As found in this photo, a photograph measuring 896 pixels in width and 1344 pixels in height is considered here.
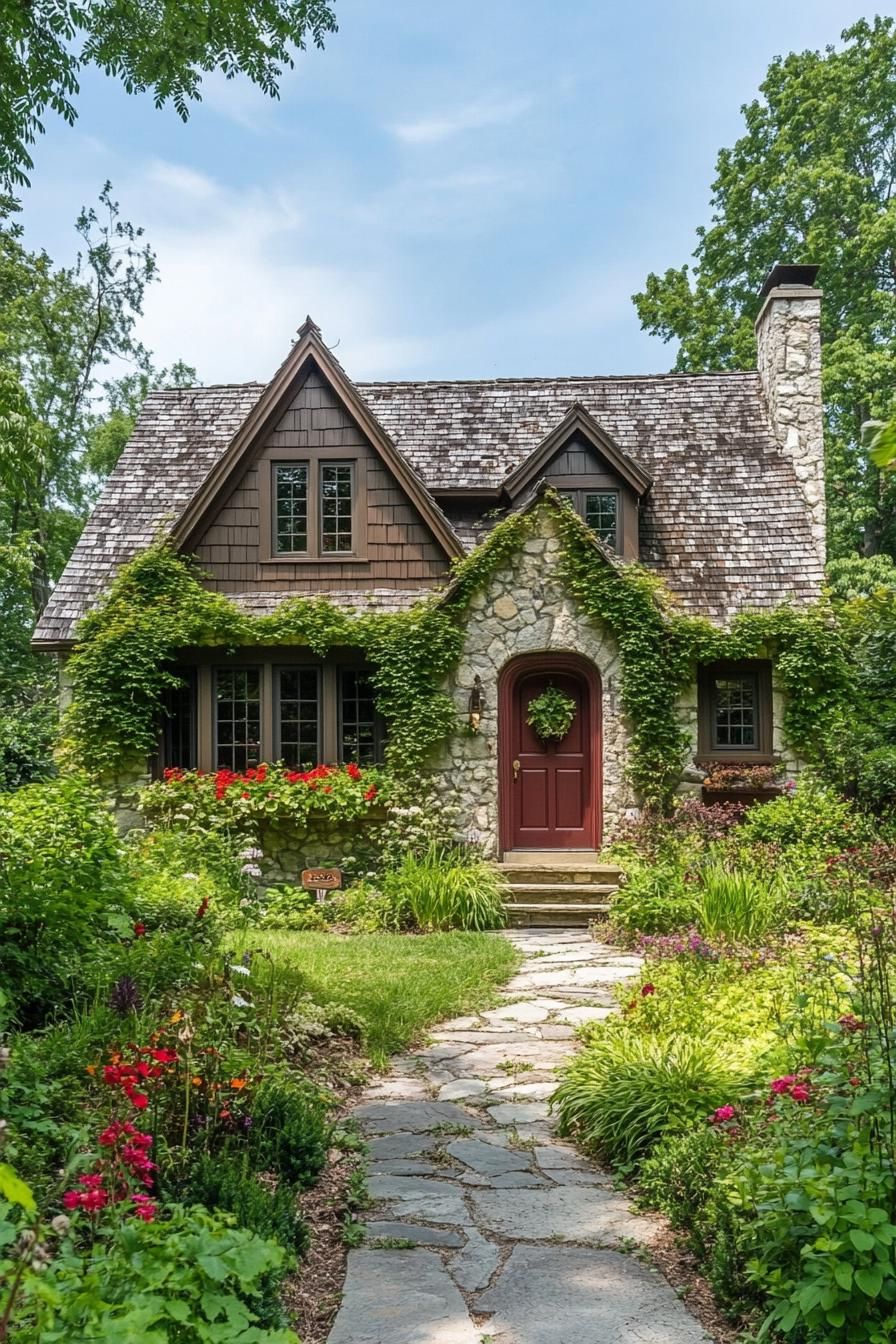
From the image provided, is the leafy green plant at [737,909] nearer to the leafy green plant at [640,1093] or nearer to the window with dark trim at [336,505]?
the leafy green plant at [640,1093]

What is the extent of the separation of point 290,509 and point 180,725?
10.1 ft

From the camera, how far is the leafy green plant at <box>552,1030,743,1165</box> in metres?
4.32

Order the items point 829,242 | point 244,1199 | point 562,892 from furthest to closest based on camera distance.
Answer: point 829,242, point 562,892, point 244,1199

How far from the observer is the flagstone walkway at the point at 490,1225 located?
308 cm

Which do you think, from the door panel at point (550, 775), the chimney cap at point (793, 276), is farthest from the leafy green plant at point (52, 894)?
the chimney cap at point (793, 276)

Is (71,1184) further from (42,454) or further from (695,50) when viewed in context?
(695,50)

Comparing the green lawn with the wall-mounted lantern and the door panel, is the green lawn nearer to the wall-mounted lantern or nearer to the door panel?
the door panel

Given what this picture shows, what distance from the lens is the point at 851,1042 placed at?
3443mm

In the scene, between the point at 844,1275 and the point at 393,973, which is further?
the point at 393,973

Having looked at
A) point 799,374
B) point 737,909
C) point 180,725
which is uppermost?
point 799,374

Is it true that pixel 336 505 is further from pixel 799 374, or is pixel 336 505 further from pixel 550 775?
pixel 799 374

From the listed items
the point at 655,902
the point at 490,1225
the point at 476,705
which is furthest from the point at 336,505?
the point at 490,1225

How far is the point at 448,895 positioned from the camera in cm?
1034

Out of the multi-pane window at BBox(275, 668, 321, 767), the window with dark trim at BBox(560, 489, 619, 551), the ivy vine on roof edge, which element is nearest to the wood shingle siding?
the ivy vine on roof edge
